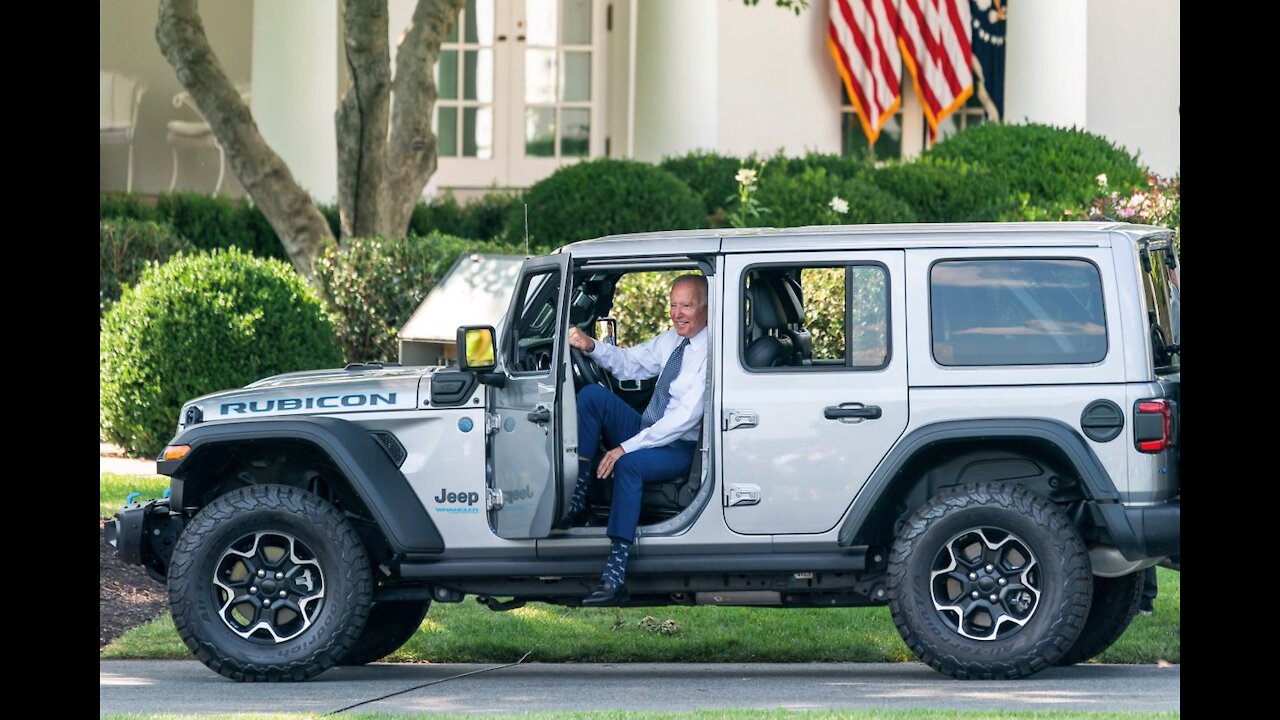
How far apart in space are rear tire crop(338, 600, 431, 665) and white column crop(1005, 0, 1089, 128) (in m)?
13.1

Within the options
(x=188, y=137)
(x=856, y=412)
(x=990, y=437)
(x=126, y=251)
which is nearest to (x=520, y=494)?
(x=856, y=412)

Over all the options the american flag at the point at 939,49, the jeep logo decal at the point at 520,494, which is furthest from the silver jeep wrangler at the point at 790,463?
the american flag at the point at 939,49

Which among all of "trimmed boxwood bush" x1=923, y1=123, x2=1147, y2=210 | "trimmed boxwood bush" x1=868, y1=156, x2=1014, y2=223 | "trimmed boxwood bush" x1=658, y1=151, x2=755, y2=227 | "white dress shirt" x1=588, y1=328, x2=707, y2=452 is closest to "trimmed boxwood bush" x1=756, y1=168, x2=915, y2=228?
"trimmed boxwood bush" x1=868, y1=156, x2=1014, y2=223

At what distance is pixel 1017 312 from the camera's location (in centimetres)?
753

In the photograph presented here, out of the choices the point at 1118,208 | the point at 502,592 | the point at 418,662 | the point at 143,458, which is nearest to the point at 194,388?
the point at 143,458

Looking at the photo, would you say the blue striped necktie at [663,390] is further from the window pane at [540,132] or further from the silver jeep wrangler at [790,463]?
the window pane at [540,132]

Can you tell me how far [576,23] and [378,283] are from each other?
826cm

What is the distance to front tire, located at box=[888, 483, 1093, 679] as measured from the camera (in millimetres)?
7332

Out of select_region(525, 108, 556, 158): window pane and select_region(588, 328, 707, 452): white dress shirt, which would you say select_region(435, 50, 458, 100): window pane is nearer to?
select_region(525, 108, 556, 158): window pane

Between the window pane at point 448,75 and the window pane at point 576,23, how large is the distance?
132cm

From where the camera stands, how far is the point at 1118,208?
599 inches

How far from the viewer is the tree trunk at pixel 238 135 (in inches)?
578
